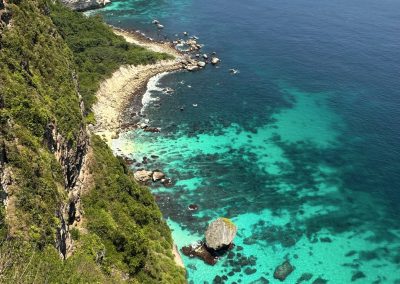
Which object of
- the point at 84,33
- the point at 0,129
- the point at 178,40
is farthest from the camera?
the point at 178,40

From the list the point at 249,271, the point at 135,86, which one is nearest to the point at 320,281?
the point at 249,271

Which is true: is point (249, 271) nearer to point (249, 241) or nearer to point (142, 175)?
point (249, 241)

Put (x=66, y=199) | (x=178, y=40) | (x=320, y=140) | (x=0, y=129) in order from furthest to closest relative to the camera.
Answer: (x=178, y=40), (x=320, y=140), (x=66, y=199), (x=0, y=129)

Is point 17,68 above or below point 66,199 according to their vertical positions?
above

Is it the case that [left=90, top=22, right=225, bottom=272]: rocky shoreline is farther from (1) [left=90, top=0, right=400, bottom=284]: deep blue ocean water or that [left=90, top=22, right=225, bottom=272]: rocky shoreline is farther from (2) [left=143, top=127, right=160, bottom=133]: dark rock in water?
(1) [left=90, top=0, right=400, bottom=284]: deep blue ocean water

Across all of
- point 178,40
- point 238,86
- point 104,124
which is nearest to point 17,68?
point 104,124

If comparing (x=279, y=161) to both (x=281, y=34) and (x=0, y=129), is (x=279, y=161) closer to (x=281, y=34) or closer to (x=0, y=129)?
(x=0, y=129)

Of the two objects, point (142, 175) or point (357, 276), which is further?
point (142, 175)

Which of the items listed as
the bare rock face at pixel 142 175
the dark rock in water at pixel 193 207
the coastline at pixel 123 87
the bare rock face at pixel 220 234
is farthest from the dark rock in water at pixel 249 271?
the coastline at pixel 123 87
